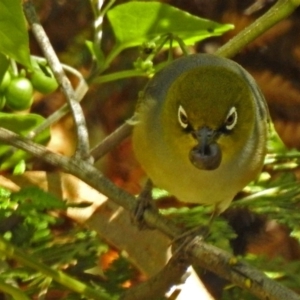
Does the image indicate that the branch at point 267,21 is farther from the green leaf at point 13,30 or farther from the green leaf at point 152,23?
the green leaf at point 13,30

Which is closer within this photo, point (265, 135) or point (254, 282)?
point (254, 282)

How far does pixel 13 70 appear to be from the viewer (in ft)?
3.17

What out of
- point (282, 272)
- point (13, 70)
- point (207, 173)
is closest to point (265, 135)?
point (207, 173)

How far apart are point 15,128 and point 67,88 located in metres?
0.10

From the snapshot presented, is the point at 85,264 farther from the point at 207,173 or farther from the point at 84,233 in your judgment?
the point at 207,173

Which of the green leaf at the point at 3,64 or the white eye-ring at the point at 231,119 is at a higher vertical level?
the green leaf at the point at 3,64

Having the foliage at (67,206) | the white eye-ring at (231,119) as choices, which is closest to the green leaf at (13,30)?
the foliage at (67,206)

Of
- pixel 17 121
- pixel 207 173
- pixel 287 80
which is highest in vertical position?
pixel 17 121

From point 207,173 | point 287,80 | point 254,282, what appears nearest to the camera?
point 254,282

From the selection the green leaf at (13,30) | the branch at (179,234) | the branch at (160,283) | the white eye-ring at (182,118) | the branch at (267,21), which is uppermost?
the green leaf at (13,30)

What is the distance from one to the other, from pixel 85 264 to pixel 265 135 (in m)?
0.31

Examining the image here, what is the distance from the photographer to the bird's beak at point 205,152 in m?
0.77

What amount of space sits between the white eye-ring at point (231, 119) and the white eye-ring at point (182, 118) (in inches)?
1.7

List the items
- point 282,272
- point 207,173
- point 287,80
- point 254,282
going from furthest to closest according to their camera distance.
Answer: point 287,80 < point 207,173 < point 282,272 < point 254,282
